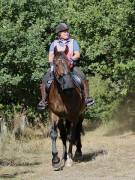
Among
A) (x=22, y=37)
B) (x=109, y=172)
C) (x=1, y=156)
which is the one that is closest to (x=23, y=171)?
(x=109, y=172)

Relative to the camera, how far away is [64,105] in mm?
12484

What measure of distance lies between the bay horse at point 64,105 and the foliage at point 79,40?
6.55 m

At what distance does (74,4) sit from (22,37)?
2953mm

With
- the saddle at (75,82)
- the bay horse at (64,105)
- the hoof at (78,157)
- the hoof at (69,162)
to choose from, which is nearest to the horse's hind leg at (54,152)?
the bay horse at (64,105)

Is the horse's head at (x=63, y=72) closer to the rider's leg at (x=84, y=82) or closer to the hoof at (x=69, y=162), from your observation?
the rider's leg at (x=84, y=82)

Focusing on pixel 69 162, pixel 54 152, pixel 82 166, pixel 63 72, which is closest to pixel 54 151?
pixel 54 152

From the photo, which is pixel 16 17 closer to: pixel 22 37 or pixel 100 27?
pixel 22 37

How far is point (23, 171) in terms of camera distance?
11680 mm

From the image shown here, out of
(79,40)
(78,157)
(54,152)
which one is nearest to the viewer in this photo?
(54,152)

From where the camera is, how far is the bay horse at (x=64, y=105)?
465 inches

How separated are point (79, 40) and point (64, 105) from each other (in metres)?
9.16

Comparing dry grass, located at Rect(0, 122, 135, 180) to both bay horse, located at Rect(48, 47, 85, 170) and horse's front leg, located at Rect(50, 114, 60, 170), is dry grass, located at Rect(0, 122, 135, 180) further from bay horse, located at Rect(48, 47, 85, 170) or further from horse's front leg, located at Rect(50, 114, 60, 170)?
bay horse, located at Rect(48, 47, 85, 170)

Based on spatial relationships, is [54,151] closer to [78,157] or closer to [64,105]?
[64,105]

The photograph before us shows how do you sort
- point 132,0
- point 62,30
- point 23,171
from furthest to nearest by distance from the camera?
point 132,0, point 62,30, point 23,171
